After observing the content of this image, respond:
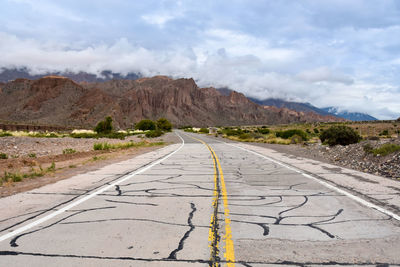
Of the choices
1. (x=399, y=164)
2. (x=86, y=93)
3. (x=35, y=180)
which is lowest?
(x=35, y=180)

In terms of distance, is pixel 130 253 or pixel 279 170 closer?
pixel 130 253

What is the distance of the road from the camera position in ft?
13.1

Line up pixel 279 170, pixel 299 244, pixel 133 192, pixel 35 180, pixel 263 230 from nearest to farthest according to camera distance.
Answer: pixel 299 244 < pixel 263 230 < pixel 133 192 < pixel 35 180 < pixel 279 170

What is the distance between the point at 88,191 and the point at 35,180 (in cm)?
338

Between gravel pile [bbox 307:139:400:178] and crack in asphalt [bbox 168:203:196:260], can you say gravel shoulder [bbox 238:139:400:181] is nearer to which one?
gravel pile [bbox 307:139:400:178]

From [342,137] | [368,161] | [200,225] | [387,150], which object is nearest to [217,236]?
[200,225]

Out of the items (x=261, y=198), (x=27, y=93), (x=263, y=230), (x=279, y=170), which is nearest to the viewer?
(x=263, y=230)

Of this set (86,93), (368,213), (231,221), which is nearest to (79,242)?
(231,221)

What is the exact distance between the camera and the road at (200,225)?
13.1ft

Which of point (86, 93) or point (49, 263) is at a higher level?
point (86, 93)

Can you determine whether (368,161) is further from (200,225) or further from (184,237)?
(184,237)

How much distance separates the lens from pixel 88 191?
8055 mm

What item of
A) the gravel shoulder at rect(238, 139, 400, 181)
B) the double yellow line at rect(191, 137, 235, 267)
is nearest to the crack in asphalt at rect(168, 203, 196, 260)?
the double yellow line at rect(191, 137, 235, 267)

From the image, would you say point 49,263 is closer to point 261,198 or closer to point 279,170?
point 261,198
